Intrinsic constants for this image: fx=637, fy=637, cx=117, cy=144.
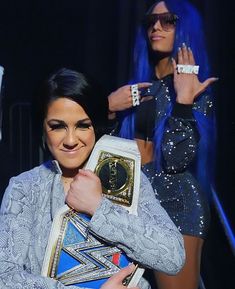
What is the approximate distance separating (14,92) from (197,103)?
2.41 meters

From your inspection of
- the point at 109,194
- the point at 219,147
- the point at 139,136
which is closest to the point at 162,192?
the point at 139,136

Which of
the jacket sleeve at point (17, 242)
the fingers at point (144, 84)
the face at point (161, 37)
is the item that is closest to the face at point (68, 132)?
the jacket sleeve at point (17, 242)

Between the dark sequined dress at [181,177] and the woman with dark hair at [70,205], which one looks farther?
the dark sequined dress at [181,177]

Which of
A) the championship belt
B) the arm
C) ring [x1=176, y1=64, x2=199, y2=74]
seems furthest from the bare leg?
the championship belt

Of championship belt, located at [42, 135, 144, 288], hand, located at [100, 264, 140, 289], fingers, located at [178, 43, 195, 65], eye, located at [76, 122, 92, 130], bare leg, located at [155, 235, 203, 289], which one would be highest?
fingers, located at [178, 43, 195, 65]

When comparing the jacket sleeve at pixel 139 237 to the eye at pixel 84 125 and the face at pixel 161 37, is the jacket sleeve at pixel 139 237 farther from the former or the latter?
the face at pixel 161 37

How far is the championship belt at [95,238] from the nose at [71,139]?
0.24 ft

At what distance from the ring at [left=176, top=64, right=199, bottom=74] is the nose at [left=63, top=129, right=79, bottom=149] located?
1074 mm

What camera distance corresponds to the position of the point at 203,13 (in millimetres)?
4164

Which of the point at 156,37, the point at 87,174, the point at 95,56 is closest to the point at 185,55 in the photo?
the point at 156,37

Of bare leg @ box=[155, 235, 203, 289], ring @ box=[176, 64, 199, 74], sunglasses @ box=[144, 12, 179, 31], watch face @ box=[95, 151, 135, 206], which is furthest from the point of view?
sunglasses @ box=[144, 12, 179, 31]

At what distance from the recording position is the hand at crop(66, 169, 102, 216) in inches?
71.9

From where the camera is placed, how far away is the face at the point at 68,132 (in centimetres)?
193

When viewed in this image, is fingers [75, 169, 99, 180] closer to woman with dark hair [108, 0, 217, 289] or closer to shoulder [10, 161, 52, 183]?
shoulder [10, 161, 52, 183]
